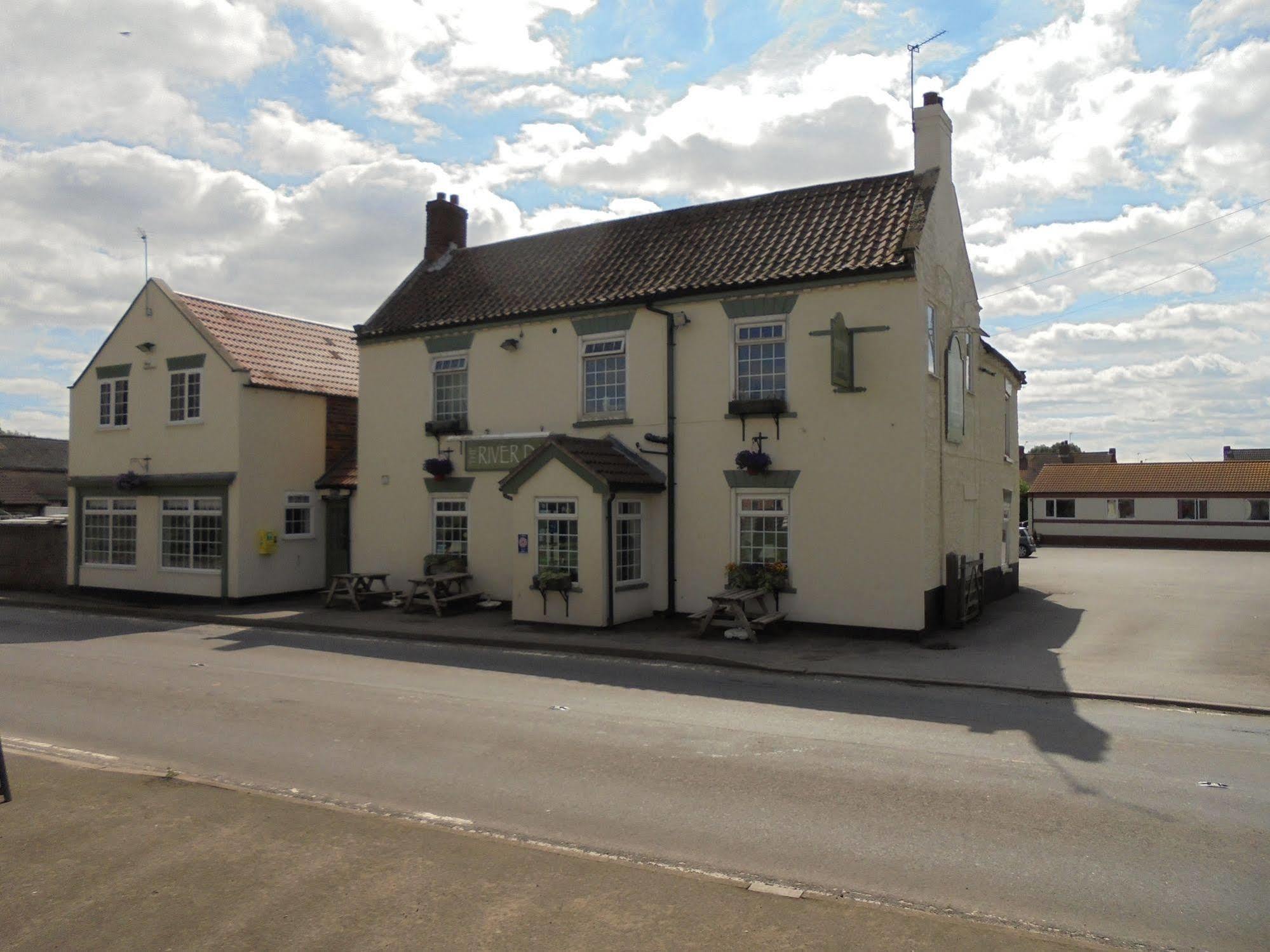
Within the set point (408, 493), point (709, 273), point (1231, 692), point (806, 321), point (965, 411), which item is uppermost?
point (709, 273)

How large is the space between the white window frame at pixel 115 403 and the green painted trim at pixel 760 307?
54.4 feet

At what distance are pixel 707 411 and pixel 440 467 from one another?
6.38 meters

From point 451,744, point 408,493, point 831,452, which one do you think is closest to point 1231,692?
point 831,452

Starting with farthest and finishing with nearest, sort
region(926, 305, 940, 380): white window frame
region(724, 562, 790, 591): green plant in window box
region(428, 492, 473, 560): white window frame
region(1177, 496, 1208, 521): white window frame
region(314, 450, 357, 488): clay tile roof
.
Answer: region(1177, 496, 1208, 521): white window frame < region(314, 450, 357, 488): clay tile roof < region(428, 492, 473, 560): white window frame < region(724, 562, 790, 591): green plant in window box < region(926, 305, 940, 380): white window frame

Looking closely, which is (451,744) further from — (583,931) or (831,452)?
(831,452)

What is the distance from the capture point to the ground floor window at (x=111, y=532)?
24578 mm

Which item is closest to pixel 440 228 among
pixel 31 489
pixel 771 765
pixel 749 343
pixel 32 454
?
pixel 749 343

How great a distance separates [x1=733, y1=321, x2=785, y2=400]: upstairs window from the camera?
17.2m

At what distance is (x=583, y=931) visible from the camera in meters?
4.88

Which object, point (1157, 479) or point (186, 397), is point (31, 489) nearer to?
point (186, 397)

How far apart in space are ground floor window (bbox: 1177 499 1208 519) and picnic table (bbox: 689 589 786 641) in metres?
43.0

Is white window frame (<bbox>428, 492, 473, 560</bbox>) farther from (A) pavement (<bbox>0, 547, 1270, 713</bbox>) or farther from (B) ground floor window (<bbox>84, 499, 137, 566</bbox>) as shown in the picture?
(B) ground floor window (<bbox>84, 499, 137, 566</bbox>)

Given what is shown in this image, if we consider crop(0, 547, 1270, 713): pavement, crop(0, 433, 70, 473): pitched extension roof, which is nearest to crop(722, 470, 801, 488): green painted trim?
crop(0, 547, 1270, 713): pavement

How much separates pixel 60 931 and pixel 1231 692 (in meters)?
12.5
